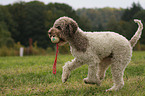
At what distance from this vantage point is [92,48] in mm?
4133

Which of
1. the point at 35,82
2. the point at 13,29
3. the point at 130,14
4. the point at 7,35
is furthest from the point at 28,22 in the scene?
the point at 35,82

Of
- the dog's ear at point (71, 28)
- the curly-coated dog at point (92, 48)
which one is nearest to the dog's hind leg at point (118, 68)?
the curly-coated dog at point (92, 48)

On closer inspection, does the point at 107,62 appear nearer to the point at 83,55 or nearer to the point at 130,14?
the point at 83,55

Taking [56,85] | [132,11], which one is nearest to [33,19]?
[132,11]

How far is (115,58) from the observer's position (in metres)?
4.27

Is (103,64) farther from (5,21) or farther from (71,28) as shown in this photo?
(5,21)

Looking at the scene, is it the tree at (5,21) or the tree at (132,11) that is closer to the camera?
the tree at (5,21)

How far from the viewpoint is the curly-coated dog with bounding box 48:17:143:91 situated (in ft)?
13.0

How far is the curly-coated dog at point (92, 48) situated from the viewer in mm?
3965

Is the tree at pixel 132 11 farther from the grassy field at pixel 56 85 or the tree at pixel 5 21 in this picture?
the grassy field at pixel 56 85

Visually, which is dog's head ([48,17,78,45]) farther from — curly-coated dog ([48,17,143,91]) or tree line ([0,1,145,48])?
tree line ([0,1,145,48])

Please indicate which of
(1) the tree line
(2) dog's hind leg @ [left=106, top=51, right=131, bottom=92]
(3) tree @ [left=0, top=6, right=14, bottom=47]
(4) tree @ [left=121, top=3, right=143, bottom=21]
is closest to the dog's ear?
(2) dog's hind leg @ [left=106, top=51, right=131, bottom=92]

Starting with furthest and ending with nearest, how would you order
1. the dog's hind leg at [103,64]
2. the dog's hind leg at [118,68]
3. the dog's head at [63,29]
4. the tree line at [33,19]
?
the tree line at [33,19]
the dog's hind leg at [103,64]
the dog's hind leg at [118,68]
the dog's head at [63,29]

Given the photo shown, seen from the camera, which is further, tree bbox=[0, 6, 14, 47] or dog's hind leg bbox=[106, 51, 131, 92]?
tree bbox=[0, 6, 14, 47]
